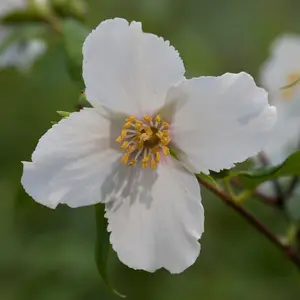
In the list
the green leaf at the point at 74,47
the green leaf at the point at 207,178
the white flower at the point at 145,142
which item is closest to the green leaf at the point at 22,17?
the green leaf at the point at 74,47

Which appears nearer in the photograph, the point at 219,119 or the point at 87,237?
the point at 219,119

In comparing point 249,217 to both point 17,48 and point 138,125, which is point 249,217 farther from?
point 17,48

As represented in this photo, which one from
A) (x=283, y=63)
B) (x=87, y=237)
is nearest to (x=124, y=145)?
(x=283, y=63)

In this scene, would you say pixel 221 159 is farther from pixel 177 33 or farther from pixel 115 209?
pixel 177 33

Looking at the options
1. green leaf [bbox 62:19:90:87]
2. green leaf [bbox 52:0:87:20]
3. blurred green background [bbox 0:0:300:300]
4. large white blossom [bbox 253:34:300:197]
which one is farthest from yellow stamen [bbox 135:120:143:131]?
blurred green background [bbox 0:0:300:300]

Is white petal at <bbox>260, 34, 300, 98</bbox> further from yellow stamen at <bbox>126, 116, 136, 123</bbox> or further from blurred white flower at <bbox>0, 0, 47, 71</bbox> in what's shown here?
yellow stamen at <bbox>126, 116, 136, 123</bbox>

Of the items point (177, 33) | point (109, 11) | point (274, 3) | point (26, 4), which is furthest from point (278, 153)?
point (274, 3)
